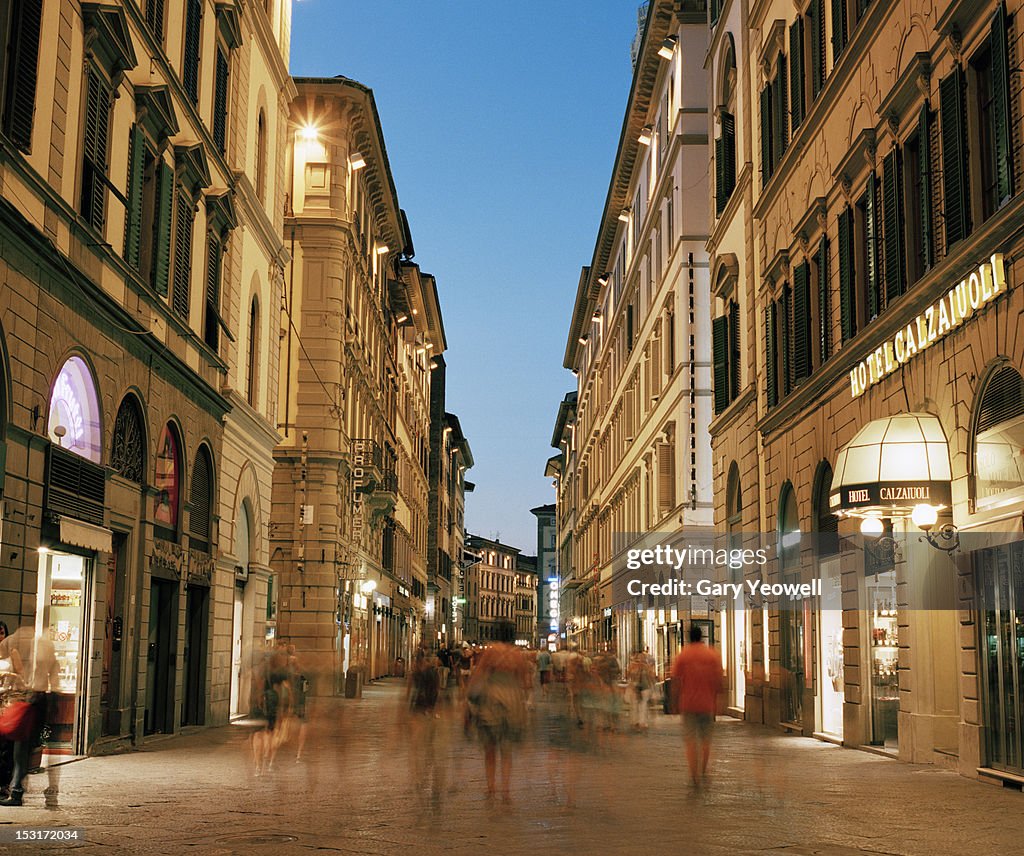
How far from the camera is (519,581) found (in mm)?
184750

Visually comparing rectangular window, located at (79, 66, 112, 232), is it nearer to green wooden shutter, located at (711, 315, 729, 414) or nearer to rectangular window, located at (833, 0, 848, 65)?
rectangular window, located at (833, 0, 848, 65)

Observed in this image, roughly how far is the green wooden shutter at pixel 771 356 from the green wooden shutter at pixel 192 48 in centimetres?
1219

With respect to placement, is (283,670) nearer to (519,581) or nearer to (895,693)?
(895,693)

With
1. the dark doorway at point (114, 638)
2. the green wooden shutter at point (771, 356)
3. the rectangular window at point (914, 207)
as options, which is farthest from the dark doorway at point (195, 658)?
the rectangular window at point (914, 207)

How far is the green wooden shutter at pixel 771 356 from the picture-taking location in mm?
28219

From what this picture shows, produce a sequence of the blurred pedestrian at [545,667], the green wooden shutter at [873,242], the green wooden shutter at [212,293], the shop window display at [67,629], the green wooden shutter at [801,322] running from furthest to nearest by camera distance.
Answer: the blurred pedestrian at [545,667], the green wooden shutter at [212,293], the green wooden shutter at [801,322], the green wooden shutter at [873,242], the shop window display at [67,629]

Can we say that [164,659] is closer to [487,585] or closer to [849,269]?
[849,269]

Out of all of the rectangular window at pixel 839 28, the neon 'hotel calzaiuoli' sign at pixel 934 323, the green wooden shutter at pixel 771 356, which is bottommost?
the neon 'hotel calzaiuoli' sign at pixel 934 323

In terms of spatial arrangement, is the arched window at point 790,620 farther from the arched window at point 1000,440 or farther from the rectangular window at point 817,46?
the arched window at point 1000,440

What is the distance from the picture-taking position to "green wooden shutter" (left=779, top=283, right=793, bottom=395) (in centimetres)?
2678

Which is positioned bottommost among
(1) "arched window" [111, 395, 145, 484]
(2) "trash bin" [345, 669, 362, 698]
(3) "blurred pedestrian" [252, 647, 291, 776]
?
(2) "trash bin" [345, 669, 362, 698]

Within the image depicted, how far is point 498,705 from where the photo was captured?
13914 mm

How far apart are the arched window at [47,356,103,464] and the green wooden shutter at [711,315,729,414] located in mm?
18720

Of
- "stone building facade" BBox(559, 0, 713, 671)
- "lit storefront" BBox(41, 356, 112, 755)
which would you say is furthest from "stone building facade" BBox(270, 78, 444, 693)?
"lit storefront" BBox(41, 356, 112, 755)
